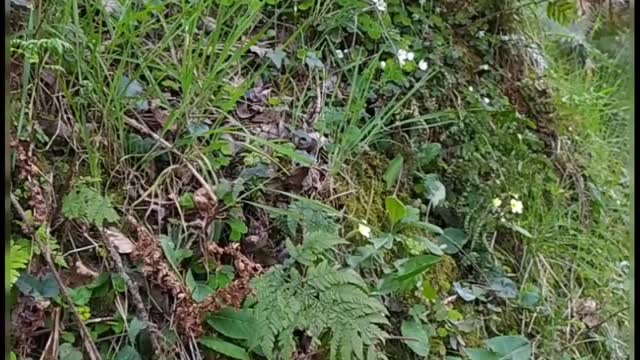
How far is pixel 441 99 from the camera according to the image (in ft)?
4.66

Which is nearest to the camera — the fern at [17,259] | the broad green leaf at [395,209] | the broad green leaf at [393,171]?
the fern at [17,259]

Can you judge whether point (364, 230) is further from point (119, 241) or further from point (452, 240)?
point (119, 241)

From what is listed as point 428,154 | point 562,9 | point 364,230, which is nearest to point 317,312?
point 364,230

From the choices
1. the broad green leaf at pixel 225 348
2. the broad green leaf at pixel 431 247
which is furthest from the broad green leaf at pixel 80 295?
the broad green leaf at pixel 431 247

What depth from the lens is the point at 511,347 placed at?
3.74ft

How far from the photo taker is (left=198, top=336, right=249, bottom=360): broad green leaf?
96cm

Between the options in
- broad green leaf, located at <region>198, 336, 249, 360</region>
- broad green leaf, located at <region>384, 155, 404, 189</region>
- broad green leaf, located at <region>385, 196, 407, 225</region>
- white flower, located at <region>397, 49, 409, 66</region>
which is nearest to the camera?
broad green leaf, located at <region>198, 336, 249, 360</region>

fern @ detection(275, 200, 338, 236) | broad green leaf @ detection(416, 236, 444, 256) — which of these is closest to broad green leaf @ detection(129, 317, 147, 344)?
fern @ detection(275, 200, 338, 236)

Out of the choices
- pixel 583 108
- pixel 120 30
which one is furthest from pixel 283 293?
pixel 583 108

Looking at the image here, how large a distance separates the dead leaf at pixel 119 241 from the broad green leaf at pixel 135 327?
10cm

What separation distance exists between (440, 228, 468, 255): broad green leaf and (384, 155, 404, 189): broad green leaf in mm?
127

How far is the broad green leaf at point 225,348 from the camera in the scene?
961 mm

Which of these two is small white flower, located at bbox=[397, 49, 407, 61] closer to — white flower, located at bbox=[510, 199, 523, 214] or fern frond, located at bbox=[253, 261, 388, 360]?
white flower, located at bbox=[510, 199, 523, 214]

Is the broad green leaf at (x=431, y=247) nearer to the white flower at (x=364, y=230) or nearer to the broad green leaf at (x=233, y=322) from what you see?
the white flower at (x=364, y=230)
